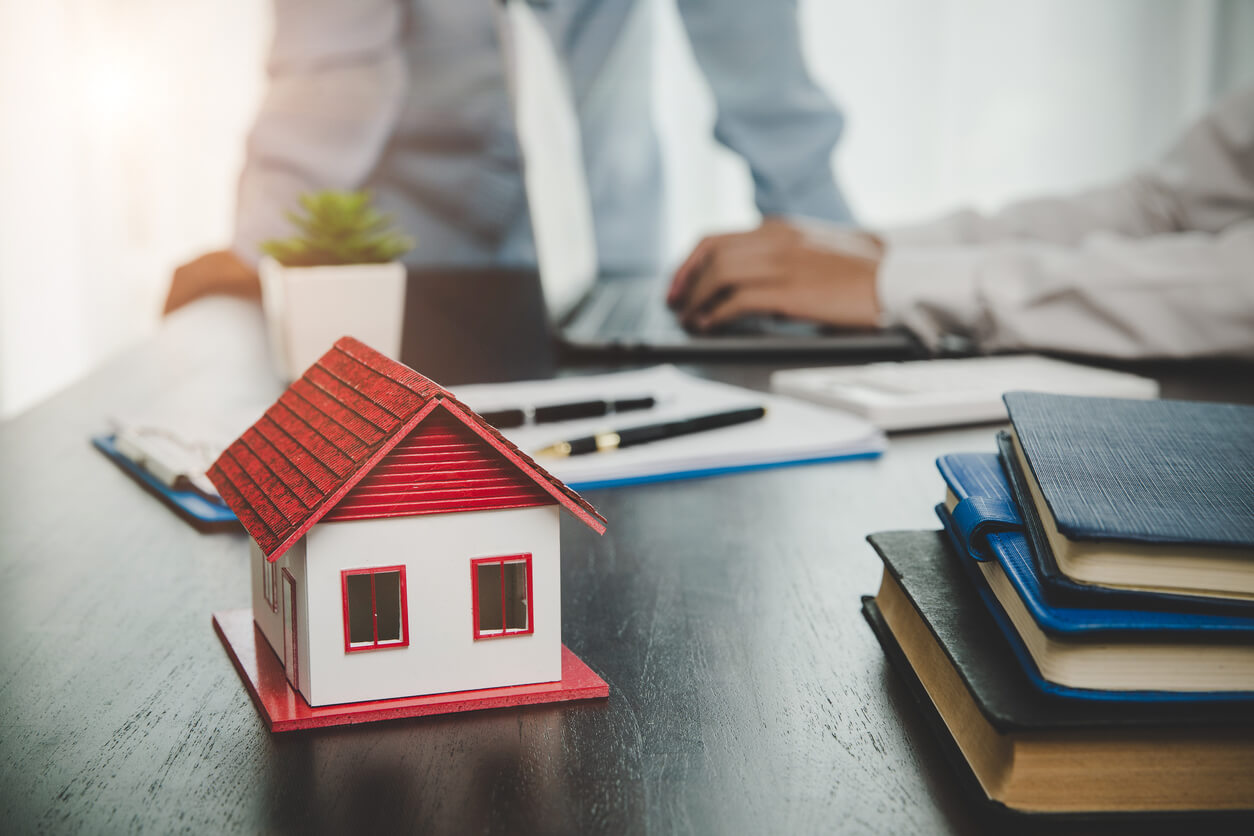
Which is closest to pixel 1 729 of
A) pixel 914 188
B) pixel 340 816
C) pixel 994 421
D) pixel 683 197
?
pixel 340 816

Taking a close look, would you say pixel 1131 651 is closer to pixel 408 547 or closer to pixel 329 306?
pixel 408 547

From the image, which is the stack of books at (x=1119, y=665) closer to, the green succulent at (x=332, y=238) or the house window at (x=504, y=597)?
the house window at (x=504, y=597)

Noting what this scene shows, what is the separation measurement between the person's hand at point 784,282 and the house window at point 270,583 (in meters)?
0.86

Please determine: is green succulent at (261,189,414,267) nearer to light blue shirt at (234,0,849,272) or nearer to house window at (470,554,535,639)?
house window at (470,554,535,639)

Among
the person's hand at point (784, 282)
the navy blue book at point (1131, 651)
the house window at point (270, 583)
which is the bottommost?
the person's hand at point (784, 282)

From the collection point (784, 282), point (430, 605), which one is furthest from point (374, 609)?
point (784, 282)

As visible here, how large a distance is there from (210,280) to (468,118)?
28.5 inches

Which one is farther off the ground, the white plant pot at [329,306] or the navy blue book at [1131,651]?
the navy blue book at [1131,651]

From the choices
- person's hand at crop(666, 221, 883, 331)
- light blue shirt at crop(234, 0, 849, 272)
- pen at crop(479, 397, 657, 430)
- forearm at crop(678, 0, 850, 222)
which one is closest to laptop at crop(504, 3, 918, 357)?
person's hand at crop(666, 221, 883, 331)

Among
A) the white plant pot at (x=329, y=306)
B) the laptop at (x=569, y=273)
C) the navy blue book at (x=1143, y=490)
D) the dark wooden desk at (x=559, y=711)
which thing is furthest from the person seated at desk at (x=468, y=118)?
the navy blue book at (x=1143, y=490)

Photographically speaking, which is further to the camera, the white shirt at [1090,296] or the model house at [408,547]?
the white shirt at [1090,296]

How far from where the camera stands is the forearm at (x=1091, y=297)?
3.52ft

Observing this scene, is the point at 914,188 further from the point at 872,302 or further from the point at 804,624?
the point at 804,624

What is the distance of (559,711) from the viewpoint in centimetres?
34
